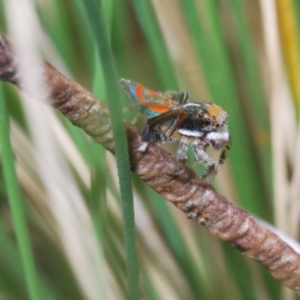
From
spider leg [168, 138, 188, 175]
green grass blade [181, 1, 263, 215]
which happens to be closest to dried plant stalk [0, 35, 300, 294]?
spider leg [168, 138, 188, 175]

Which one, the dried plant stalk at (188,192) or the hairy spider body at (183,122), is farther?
the hairy spider body at (183,122)

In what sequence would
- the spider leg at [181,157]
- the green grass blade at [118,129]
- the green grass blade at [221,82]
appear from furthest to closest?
the green grass blade at [221,82] < the spider leg at [181,157] < the green grass blade at [118,129]

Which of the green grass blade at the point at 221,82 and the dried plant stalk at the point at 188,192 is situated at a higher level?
the green grass blade at the point at 221,82

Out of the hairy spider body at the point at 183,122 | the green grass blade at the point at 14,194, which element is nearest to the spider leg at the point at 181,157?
the hairy spider body at the point at 183,122

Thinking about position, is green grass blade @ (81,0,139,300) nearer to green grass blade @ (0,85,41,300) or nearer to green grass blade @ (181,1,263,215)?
green grass blade @ (0,85,41,300)

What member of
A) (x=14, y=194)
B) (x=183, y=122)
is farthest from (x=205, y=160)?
(x=14, y=194)

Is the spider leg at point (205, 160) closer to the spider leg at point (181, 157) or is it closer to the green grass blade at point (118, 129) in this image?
the spider leg at point (181, 157)

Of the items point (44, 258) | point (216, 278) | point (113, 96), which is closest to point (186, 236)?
point (216, 278)
